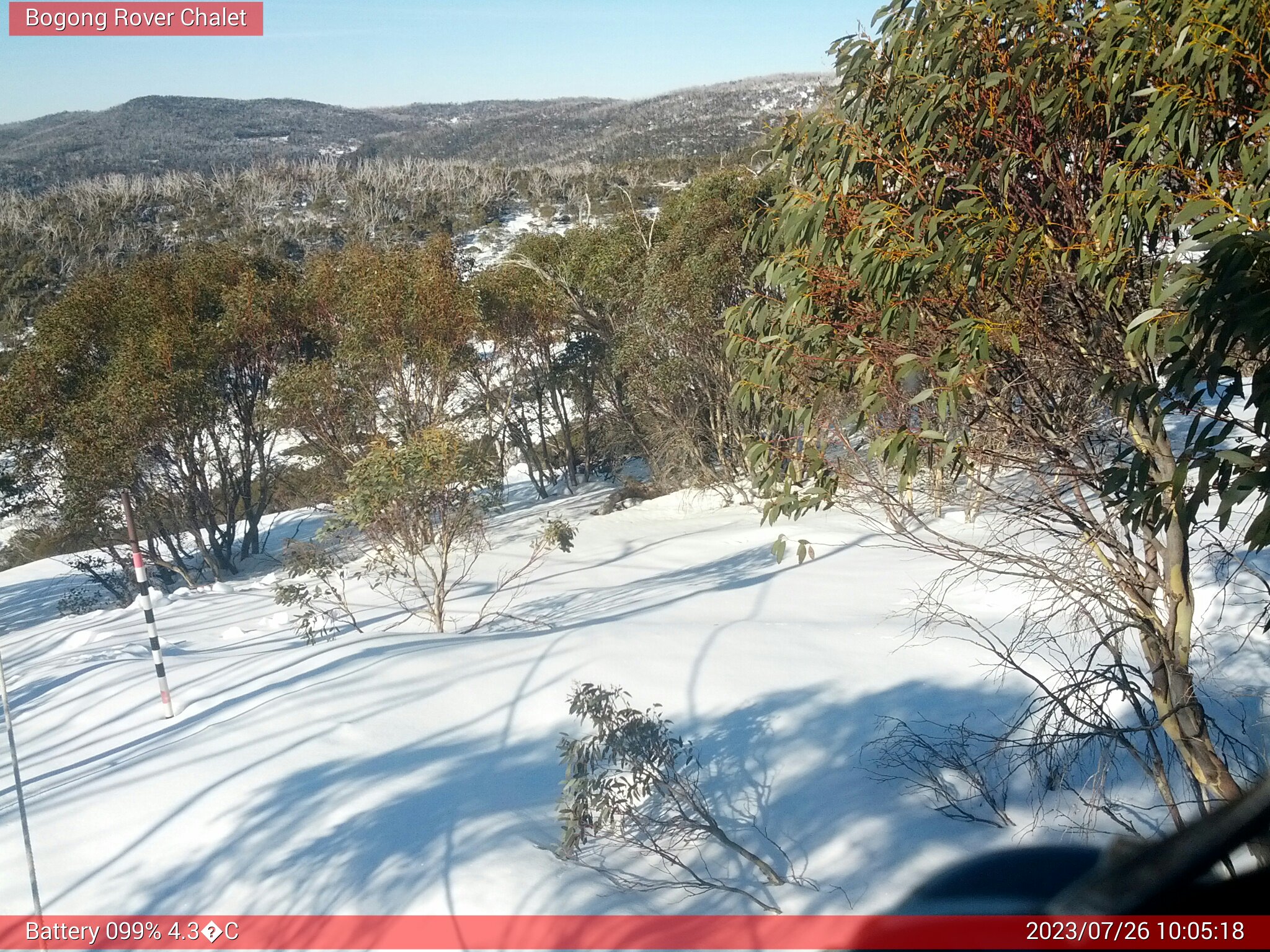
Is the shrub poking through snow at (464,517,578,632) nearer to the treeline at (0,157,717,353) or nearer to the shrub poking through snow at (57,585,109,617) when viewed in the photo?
the shrub poking through snow at (57,585,109,617)

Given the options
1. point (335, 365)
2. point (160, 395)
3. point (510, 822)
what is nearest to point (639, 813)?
point (510, 822)

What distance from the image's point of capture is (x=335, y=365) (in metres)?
17.9

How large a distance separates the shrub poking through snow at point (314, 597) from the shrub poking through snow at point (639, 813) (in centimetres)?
457

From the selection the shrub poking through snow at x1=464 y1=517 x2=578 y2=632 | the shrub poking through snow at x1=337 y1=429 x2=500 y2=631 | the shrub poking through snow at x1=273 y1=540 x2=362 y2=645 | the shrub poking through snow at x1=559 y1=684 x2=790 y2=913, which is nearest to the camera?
the shrub poking through snow at x1=559 y1=684 x2=790 y2=913

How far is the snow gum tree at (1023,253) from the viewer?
3057 millimetres

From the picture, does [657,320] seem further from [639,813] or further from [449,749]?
[639,813]

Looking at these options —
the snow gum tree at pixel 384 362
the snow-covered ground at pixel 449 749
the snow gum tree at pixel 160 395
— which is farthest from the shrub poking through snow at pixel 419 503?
the snow gum tree at pixel 160 395

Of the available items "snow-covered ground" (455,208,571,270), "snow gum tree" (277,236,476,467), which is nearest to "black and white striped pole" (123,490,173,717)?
"snow gum tree" (277,236,476,467)

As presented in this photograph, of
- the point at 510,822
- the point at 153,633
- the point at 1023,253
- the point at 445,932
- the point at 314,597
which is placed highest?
the point at 1023,253

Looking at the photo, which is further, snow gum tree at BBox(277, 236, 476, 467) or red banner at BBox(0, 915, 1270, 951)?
snow gum tree at BBox(277, 236, 476, 467)

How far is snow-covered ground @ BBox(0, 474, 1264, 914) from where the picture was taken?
3.69 metres

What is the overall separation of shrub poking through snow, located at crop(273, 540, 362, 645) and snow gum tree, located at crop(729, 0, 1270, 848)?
581cm

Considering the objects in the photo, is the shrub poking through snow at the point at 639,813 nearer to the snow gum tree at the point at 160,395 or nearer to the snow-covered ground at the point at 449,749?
the snow-covered ground at the point at 449,749

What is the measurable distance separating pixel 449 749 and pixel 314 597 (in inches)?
184
